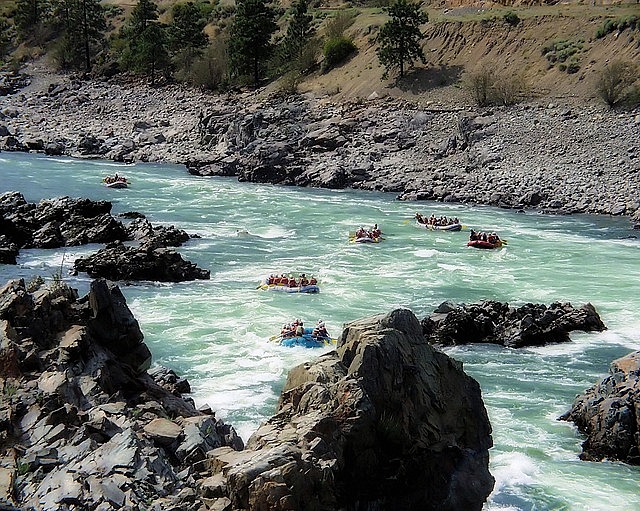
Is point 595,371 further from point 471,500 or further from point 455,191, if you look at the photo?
point 455,191

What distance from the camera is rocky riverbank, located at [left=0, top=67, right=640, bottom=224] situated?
150 feet

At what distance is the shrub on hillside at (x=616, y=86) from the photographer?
5034cm

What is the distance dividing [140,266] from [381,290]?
8.52 metres

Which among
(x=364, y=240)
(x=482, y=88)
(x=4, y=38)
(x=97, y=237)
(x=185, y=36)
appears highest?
(x=4, y=38)

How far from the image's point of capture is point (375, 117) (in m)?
58.2

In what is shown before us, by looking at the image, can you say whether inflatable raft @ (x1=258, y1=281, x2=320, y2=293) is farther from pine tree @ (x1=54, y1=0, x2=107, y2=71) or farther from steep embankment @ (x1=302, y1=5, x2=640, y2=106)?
pine tree @ (x1=54, y1=0, x2=107, y2=71)

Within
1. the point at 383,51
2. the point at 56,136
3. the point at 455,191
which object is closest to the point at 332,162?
the point at 455,191

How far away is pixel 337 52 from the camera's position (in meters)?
70.3

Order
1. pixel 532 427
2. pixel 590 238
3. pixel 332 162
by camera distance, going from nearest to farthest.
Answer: pixel 532 427
pixel 590 238
pixel 332 162

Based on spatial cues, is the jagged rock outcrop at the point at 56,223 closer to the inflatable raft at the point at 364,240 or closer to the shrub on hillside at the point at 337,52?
the inflatable raft at the point at 364,240

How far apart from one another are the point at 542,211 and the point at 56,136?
1692 inches

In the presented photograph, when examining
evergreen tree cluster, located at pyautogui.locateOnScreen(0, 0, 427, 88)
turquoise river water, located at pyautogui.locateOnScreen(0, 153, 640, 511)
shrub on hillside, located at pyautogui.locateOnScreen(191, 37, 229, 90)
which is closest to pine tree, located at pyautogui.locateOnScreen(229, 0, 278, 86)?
evergreen tree cluster, located at pyautogui.locateOnScreen(0, 0, 427, 88)

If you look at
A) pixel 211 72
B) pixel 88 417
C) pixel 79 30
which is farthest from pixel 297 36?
pixel 88 417

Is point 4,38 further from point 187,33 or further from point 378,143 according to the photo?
point 378,143
